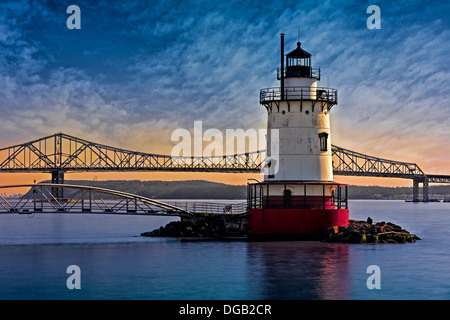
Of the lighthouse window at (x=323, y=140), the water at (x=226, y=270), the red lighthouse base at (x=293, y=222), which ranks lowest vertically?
the water at (x=226, y=270)

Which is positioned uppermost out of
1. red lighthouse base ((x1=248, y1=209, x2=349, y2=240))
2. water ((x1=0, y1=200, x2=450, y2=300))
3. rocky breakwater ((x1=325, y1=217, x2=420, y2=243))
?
red lighthouse base ((x1=248, y1=209, x2=349, y2=240))

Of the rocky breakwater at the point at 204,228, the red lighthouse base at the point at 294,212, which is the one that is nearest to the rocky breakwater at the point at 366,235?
the red lighthouse base at the point at 294,212

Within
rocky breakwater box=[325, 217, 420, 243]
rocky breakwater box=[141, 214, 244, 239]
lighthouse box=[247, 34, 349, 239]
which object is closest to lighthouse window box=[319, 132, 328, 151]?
lighthouse box=[247, 34, 349, 239]

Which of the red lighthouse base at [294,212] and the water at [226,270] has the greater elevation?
the red lighthouse base at [294,212]

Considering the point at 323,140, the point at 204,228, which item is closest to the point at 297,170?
the point at 323,140

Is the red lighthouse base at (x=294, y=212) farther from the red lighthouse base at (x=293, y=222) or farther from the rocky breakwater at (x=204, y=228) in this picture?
the rocky breakwater at (x=204, y=228)

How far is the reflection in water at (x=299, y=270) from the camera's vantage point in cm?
2747

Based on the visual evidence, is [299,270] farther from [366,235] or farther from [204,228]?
[204,228]

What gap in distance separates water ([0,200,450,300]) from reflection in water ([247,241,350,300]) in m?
0.04

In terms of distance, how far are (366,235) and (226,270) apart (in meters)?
14.8

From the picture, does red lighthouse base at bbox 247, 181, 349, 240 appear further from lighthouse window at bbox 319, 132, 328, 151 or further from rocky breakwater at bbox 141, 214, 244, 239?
rocky breakwater at bbox 141, 214, 244, 239

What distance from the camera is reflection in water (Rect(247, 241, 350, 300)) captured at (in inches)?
1081

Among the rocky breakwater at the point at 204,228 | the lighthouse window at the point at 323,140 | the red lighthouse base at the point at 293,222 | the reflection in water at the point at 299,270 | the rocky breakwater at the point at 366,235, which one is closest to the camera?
the reflection in water at the point at 299,270
